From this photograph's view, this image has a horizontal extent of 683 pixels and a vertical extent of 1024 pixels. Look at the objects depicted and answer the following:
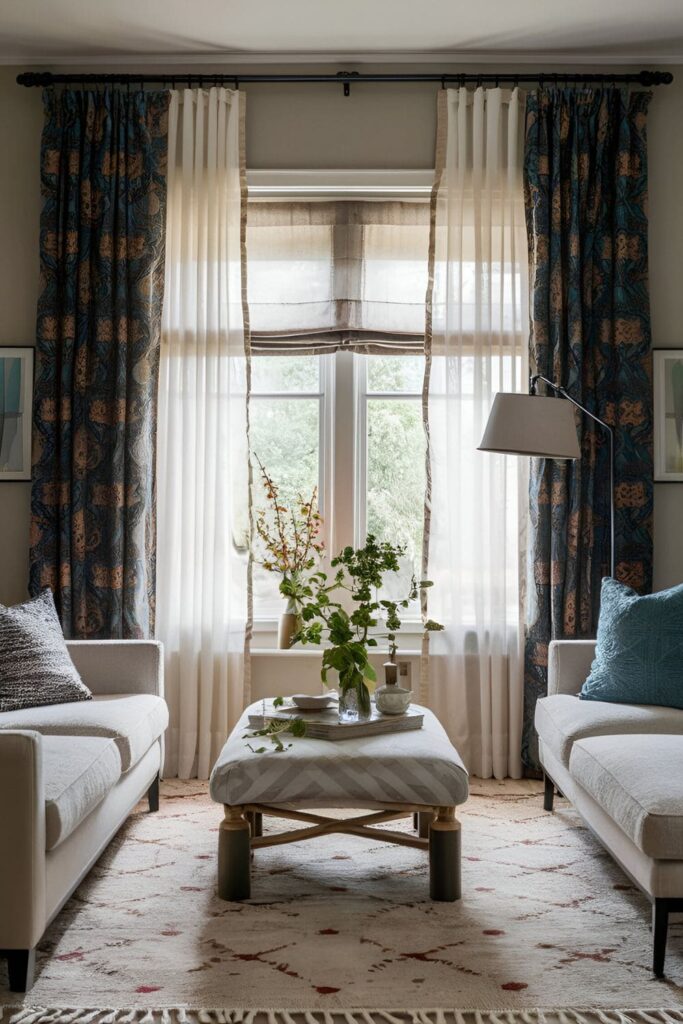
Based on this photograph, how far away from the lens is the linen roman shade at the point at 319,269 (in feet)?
15.5

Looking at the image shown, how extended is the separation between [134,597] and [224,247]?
63.6 inches

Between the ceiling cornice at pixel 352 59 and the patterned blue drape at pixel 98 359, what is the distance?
0.19 metres

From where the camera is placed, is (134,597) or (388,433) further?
(388,433)

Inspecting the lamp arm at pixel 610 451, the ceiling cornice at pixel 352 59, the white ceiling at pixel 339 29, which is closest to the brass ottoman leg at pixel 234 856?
the lamp arm at pixel 610 451

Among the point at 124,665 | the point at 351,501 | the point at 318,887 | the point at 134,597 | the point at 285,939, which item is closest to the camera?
the point at 285,939

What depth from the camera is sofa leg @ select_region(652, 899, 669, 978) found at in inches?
96.7

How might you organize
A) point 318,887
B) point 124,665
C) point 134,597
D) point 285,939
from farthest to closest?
point 134,597 < point 124,665 < point 318,887 < point 285,939

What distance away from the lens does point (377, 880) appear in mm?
3123

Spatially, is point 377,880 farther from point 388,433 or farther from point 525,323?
point 525,323

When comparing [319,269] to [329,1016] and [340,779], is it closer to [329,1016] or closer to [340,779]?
[340,779]

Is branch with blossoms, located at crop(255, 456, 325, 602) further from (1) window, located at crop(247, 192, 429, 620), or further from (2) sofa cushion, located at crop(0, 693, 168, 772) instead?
(2) sofa cushion, located at crop(0, 693, 168, 772)

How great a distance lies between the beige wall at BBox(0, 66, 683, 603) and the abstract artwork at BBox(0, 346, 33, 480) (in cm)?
9

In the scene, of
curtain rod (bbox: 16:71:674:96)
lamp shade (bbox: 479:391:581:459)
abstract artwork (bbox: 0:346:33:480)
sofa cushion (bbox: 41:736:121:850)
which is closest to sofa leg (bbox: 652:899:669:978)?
sofa cushion (bbox: 41:736:121:850)

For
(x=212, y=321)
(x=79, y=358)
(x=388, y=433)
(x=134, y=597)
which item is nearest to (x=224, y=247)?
(x=212, y=321)
